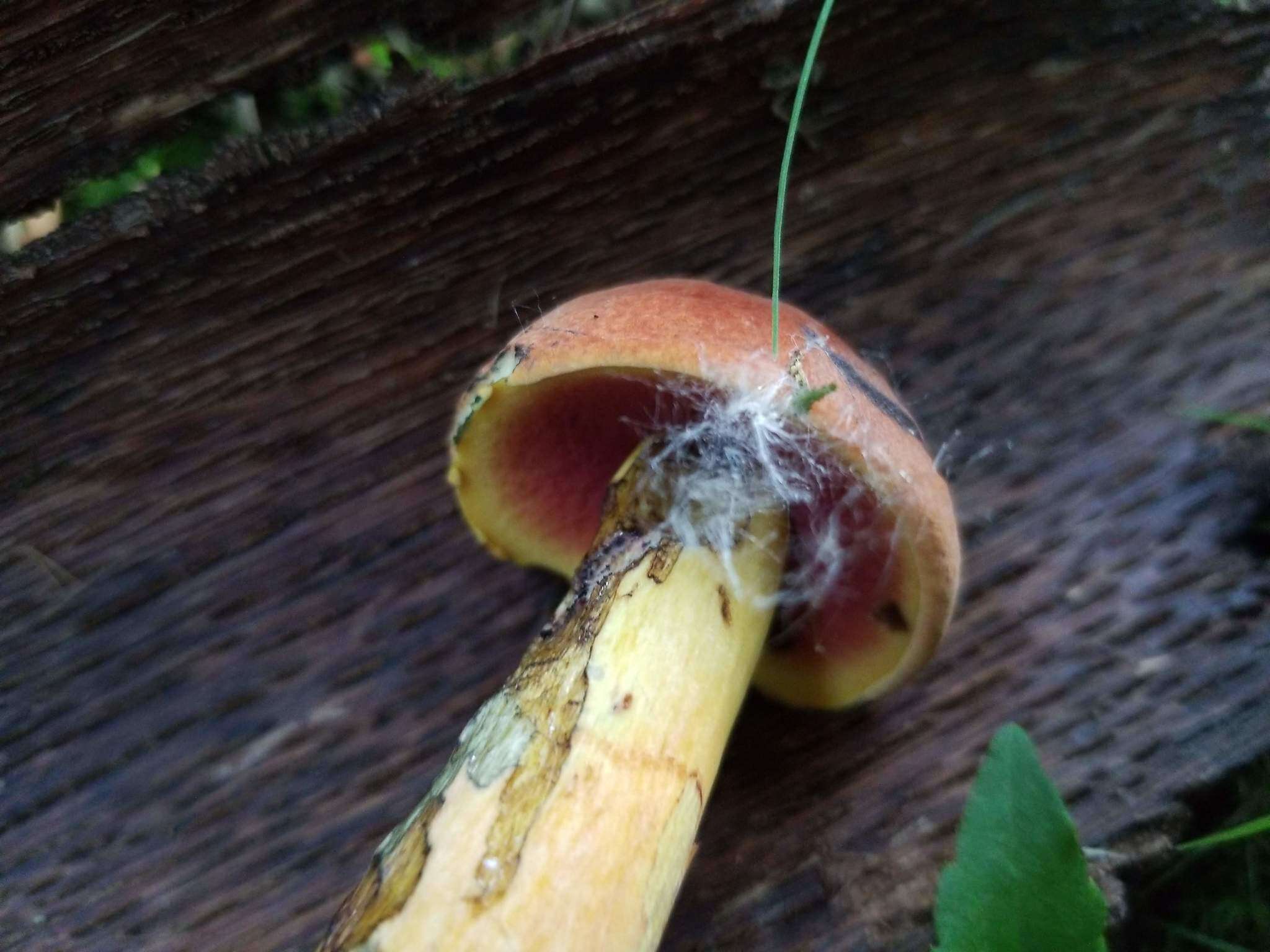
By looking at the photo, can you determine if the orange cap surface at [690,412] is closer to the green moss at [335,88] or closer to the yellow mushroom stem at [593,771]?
the yellow mushroom stem at [593,771]

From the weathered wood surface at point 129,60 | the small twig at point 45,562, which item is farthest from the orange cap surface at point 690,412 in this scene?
→ the small twig at point 45,562

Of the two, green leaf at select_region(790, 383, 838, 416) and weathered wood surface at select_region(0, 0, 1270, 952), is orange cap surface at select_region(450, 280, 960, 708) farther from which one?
weathered wood surface at select_region(0, 0, 1270, 952)

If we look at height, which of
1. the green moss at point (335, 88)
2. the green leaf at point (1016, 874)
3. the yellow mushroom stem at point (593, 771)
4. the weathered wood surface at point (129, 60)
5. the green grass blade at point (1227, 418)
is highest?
the weathered wood surface at point (129, 60)

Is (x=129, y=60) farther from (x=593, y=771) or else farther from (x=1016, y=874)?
(x=1016, y=874)

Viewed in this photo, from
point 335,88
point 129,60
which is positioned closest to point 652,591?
point 335,88

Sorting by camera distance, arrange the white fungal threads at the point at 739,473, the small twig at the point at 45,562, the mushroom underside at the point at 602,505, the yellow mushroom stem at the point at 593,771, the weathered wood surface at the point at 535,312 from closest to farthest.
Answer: the yellow mushroom stem at the point at 593,771 < the white fungal threads at the point at 739,473 < the mushroom underside at the point at 602,505 < the weathered wood surface at the point at 535,312 < the small twig at the point at 45,562

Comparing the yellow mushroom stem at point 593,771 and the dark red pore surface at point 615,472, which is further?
the dark red pore surface at point 615,472

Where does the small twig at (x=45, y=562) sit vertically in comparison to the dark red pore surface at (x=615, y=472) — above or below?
above

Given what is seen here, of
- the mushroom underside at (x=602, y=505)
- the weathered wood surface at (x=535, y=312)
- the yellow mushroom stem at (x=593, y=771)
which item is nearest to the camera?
the yellow mushroom stem at (x=593, y=771)

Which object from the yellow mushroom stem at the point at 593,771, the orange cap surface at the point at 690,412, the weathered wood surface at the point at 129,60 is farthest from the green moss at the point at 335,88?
the yellow mushroom stem at the point at 593,771
